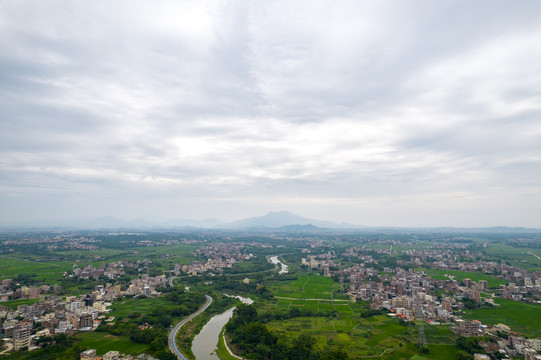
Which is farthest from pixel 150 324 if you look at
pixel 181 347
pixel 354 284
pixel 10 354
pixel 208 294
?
pixel 354 284

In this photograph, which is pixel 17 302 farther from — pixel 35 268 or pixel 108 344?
pixel 35 268

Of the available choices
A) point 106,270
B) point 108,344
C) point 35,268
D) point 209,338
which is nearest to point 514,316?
point 209,338

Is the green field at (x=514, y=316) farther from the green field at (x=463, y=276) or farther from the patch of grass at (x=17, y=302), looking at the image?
the patch of grass at (x=17, y=302)

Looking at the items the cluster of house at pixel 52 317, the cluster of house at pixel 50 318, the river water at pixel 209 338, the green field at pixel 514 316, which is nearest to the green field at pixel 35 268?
the cluster of house at pixel 52 317

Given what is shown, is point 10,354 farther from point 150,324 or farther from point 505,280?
point 505,280

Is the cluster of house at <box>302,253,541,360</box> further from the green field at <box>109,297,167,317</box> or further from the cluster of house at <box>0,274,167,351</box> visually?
the cluster of house at <box>0,274,167,351</box>

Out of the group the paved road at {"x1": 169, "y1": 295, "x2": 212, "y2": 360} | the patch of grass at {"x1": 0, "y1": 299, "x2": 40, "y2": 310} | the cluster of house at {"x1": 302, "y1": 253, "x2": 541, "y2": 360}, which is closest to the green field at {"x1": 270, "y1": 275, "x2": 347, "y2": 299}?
the cluster of house at {"x1": 302, "y1": 253, "x2": 541, "y2": 360}
